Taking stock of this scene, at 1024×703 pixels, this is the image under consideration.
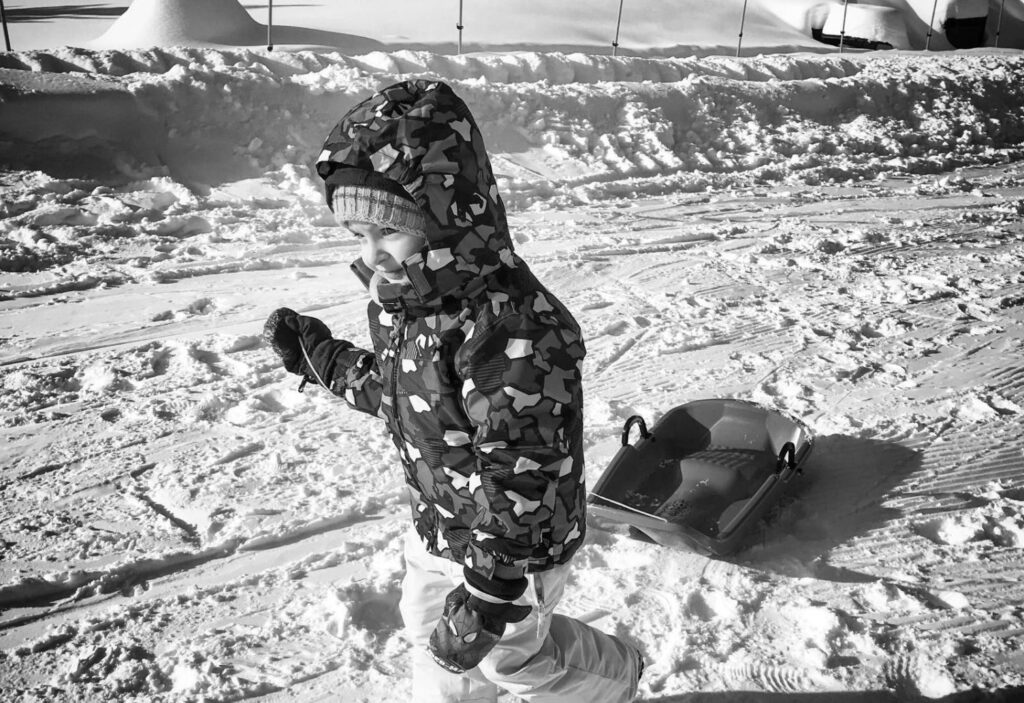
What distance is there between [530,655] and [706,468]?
1.65m

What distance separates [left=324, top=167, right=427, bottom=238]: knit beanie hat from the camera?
1525mm

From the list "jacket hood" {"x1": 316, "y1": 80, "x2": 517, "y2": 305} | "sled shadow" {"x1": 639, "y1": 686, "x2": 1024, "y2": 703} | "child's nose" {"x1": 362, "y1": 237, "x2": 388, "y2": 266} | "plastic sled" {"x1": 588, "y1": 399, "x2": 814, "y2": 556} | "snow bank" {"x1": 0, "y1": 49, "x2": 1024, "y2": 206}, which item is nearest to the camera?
"jacket hood" {"x1": 316, "y1": 80, "x2": 517, "y2": 305}

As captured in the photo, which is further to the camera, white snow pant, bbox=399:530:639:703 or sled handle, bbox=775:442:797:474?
sled handle, bbox=775:442:797:474

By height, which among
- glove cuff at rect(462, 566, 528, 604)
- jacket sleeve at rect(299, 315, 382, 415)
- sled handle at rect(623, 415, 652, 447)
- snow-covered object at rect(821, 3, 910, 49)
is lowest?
sled handle at rect(623, 415, 652, 447)

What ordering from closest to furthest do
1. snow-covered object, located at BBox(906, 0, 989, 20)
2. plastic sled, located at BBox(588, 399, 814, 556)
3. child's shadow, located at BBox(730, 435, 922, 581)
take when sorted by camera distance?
child's shadow, located at BBox(730, 435, 922, 581) → plastic sled, located at BBox(588, 399, 814, 556) → snow-covered object, located at BBox(906, 0, 989, 20)

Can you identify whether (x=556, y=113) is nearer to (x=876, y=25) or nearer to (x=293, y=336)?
(x=293, y=336)

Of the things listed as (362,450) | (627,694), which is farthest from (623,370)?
(627,694)

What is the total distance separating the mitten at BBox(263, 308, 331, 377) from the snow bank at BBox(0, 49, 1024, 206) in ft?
14.0

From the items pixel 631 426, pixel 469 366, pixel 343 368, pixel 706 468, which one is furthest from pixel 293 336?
pixel 706 468

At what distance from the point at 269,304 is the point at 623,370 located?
189 cm

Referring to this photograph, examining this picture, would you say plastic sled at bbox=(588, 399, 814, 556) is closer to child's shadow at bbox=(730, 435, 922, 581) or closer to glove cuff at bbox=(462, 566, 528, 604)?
child's shadow at bbox=(730, 435, 922, 581)

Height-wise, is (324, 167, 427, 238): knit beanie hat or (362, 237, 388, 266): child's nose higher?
(324, 167, 427, 238): knit beanie hat

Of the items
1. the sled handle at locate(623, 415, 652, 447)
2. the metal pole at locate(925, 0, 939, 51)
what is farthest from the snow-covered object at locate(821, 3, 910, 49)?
the sled handle at locate(623, 415, 652, 447)

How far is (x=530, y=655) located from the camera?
1745 millimetres
